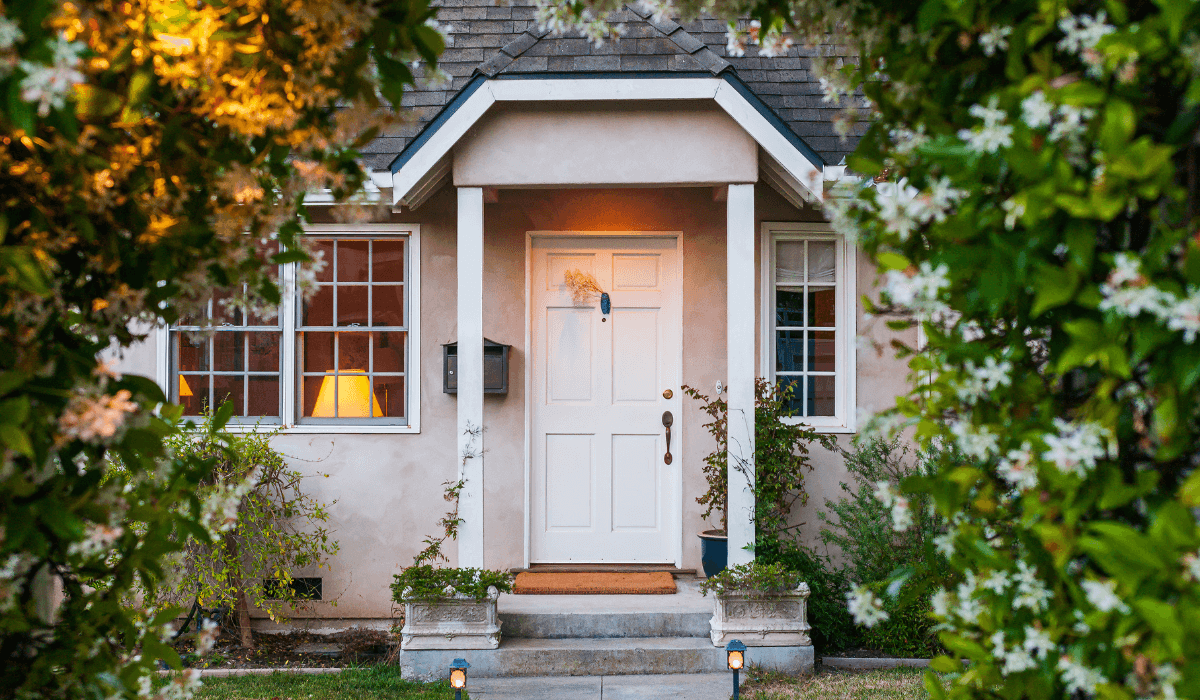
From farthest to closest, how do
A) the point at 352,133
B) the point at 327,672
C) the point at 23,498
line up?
the point at 327,672
the point at 352,133
the point at 23,498

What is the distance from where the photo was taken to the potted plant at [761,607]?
16.8 feet

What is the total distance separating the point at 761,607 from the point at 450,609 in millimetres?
1917

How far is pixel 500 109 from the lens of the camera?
5.41 metres

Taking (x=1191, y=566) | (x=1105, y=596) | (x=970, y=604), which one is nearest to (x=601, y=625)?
(x=970, y=604)

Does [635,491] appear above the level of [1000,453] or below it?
below

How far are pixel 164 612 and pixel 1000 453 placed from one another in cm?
149

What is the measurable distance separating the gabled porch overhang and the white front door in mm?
1100

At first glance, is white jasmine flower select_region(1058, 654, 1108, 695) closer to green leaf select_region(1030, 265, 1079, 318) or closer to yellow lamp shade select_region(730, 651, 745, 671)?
green leaf select_region(1030, 265, 1079, 318)

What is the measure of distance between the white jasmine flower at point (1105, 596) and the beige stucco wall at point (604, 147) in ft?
14.8

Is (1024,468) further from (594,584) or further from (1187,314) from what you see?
(594,584)

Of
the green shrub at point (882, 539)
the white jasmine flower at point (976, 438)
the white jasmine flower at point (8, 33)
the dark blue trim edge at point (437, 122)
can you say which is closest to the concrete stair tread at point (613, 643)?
the green shrub at point (882, 539)

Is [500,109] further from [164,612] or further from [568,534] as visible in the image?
[164,612]

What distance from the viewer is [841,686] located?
192 inches

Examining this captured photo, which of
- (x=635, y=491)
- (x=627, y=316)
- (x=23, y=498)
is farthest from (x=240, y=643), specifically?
(x=23, y=498)
